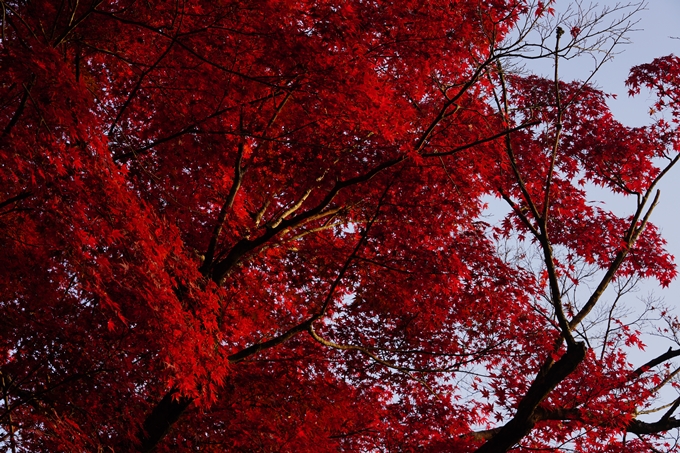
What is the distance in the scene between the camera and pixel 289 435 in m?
8.17

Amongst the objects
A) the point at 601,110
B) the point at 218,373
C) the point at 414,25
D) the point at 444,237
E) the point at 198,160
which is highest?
the point at 601,110

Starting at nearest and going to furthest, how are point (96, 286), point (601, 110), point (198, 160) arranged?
point (96, 286)
point (198, 160)
point (601, 110)

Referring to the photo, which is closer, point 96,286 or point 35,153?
point 96,286

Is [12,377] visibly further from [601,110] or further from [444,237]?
[601,110]

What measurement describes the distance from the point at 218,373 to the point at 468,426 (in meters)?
4.92

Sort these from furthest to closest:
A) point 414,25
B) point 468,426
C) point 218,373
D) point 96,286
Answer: point 468,426, point 414,25, point 218,373, point 96,286

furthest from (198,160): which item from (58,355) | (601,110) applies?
(601,110)

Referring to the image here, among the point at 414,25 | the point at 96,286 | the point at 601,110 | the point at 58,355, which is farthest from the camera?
the point at 601,110

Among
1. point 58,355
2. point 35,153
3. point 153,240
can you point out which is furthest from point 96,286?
point 58,355

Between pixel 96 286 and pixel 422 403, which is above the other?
pixel 422 403

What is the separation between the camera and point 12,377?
718cm

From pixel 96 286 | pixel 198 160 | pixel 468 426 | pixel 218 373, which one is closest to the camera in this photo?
pixel 96 286

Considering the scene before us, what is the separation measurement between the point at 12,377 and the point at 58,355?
630mm

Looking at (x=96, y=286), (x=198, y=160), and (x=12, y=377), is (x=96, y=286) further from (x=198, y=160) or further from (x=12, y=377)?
(x=198, y=160)
